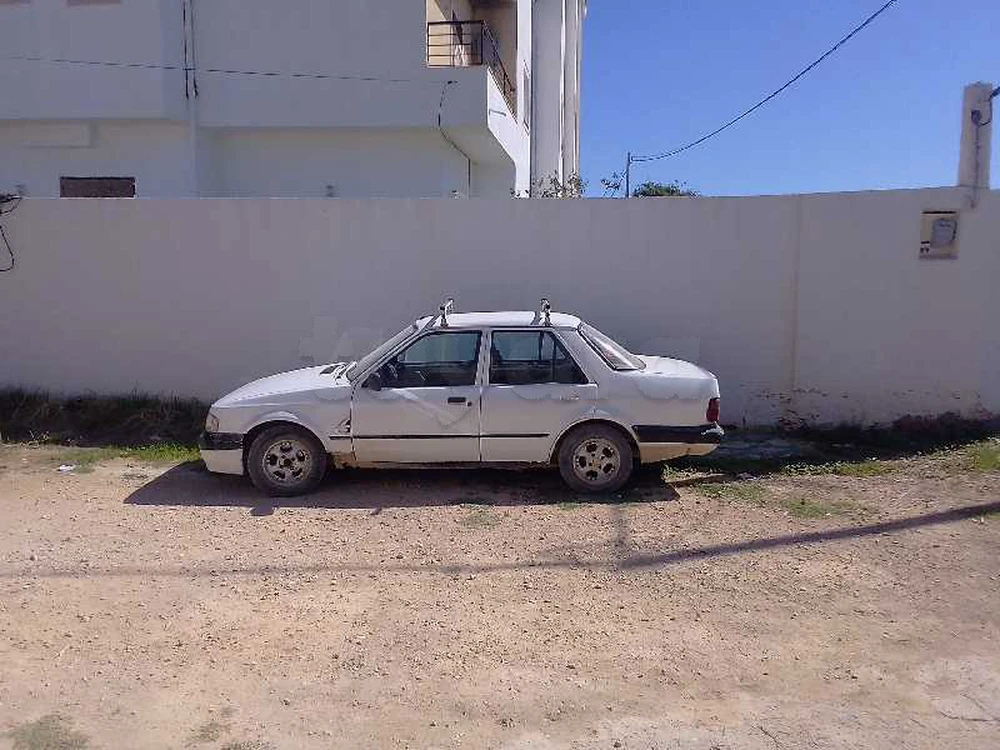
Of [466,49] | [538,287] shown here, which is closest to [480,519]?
[538,287]

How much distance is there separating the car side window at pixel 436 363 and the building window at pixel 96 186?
10.6 meters

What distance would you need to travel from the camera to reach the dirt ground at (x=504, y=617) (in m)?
3.51

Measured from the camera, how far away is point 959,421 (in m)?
8.50

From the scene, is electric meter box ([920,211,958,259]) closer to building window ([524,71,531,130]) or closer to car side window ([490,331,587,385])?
car side window ([490,331,587,385])

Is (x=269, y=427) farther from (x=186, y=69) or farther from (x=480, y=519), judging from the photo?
(x=186, y=69)

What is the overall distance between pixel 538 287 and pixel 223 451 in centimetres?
385

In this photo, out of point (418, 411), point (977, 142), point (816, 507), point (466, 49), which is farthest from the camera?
point (466, 49)

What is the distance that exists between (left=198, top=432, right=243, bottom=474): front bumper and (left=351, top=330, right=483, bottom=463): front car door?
910 mm

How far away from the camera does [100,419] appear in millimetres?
9148

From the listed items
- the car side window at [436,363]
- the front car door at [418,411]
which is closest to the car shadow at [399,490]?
the front car door at [418,411]

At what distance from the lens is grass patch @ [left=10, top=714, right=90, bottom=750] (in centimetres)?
334

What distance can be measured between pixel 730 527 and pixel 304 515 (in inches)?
118

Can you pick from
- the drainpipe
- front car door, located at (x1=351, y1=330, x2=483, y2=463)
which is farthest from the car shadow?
the drainpipe

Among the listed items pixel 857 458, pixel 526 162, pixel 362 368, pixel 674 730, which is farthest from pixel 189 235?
pixel 526 162
